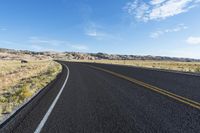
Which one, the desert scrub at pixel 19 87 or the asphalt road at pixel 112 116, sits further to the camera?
the desert scrub at pixel 19 87

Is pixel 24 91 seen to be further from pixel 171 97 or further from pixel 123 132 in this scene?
pixel 123 132

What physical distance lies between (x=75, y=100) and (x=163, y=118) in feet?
13.7

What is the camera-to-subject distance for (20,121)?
6.80 metres

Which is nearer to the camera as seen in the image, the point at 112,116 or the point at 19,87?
the point at 112,116

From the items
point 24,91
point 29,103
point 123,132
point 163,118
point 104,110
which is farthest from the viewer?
point 24,91

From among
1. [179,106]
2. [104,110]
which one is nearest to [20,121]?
[104,110]

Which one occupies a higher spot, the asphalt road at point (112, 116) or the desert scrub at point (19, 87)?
the asphalt road at point (112, 116)

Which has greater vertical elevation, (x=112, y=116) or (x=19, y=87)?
(x=112, y=116)

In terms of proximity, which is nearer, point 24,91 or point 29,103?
point 29,103

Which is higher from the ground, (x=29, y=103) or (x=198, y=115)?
(x=198, y=115)

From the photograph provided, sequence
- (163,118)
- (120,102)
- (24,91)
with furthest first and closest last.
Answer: (24,91) < (120,102) < (163,118)

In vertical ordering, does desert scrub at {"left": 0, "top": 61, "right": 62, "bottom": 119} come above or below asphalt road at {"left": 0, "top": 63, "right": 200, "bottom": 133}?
below

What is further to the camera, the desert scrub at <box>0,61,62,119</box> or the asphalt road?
the desert scrub at <box>0,61,62,119</box>

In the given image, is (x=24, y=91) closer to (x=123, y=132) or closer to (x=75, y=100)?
(x=75, y=100)
